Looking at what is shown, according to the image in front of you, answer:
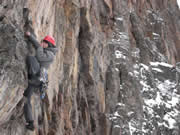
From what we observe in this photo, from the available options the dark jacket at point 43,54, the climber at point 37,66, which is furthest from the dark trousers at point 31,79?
the dark jacket at point 43,54

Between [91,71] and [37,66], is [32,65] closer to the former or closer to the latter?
[37,66]

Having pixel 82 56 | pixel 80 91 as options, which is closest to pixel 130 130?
pixel 80 91

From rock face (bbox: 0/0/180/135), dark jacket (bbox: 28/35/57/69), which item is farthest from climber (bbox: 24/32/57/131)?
rock face (bbox: 0/0/180/135)

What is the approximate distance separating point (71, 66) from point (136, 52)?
49.3 ft

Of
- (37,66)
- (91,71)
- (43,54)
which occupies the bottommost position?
(91,71)

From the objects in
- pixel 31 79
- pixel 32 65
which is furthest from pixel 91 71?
pixel 32 65

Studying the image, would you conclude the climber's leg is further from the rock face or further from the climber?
the rock face

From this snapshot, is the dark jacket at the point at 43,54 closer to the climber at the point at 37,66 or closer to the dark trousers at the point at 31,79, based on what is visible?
the climber at the point at 37,66

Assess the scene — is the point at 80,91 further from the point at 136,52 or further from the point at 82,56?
the point at 136,52

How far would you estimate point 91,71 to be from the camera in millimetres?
16750

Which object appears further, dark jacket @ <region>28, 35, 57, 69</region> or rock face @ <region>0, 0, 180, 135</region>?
dark jacket @ <region>28, 35, 57, 69</region>

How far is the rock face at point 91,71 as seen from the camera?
6.39m

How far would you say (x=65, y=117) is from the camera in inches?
503

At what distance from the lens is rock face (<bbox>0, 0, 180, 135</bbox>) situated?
21.0 ft
